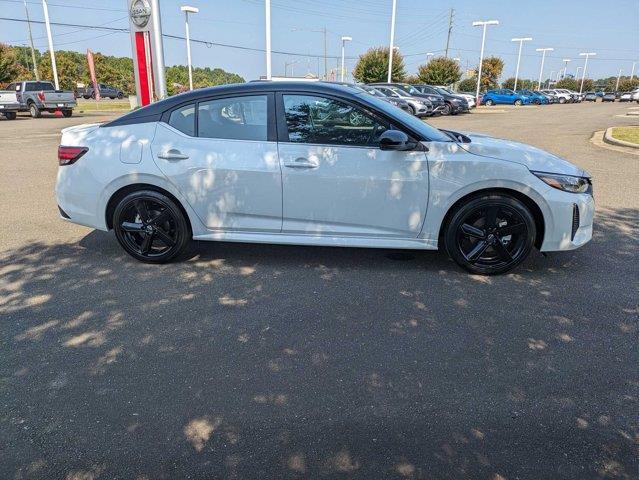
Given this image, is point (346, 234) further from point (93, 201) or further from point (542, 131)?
point (542, 131)

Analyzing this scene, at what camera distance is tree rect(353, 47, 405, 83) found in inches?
1838

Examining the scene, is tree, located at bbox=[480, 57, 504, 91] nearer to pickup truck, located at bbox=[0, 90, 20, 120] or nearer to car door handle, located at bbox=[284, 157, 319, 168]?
pickup truck, located at bbox=[0, 90, 20, 120]

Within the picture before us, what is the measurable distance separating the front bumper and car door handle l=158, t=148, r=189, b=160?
10.5ft

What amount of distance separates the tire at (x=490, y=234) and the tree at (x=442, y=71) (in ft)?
160

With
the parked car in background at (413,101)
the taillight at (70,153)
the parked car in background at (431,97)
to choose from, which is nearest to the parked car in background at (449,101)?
the parked car in background at (431,97)

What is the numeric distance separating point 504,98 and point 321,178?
50873mm

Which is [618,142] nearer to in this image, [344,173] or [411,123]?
[411,123]

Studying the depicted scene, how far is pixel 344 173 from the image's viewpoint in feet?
14.1

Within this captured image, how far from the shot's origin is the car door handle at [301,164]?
4.31 meters

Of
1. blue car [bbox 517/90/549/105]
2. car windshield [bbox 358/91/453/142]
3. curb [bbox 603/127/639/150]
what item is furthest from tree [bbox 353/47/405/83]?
car windshield [bbox 358/91/453/142]

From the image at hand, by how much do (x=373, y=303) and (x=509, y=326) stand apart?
3.36ft

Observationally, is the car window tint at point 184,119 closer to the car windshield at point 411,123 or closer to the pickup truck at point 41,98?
the car windshield at point 411,123

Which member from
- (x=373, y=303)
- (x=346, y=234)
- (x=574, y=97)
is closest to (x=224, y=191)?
(x=346, y=234)

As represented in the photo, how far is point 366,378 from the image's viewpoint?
299cm
